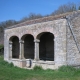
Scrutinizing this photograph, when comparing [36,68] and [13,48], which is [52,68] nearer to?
[36,68]

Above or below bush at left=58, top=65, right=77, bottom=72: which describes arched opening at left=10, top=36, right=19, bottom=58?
above

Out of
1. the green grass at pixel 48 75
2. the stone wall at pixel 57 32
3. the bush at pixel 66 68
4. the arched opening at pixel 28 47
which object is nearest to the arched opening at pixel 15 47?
the arched opening at pixel 28 47

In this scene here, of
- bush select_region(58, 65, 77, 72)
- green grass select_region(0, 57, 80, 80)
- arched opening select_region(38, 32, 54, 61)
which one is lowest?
green grass select_region(0, 57, 80, 80)

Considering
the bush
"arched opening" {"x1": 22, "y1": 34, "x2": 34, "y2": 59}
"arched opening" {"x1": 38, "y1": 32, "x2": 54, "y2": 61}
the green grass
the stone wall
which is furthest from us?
"arched opening" {"x1": 38, "y1": 32, "x2": 54, "y2": 61}

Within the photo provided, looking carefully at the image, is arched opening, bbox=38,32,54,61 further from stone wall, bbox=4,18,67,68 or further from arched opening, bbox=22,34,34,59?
stone wall, bbox=4,18,67,68

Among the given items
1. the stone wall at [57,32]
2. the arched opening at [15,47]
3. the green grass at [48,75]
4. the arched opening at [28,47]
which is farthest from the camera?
the arched opening at [15,47]

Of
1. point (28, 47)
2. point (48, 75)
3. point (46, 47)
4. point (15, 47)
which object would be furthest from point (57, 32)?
point (15, 47)

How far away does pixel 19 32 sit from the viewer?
60.6 ft

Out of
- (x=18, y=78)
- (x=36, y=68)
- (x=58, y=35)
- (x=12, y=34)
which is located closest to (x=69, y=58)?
(x=58, y=35)

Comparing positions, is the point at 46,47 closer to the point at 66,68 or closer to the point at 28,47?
the point at 28,47

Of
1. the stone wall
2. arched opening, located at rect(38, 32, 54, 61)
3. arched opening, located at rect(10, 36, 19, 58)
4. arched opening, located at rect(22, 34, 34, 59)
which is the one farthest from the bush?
arched opening, located at rect(10, 36, 19, 58)

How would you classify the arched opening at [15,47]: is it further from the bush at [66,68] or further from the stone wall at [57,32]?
the bush at [66,68]

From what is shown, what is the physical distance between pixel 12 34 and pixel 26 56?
299 centimetres

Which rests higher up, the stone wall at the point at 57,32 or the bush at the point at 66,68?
the stone wall at the point at 57,32
